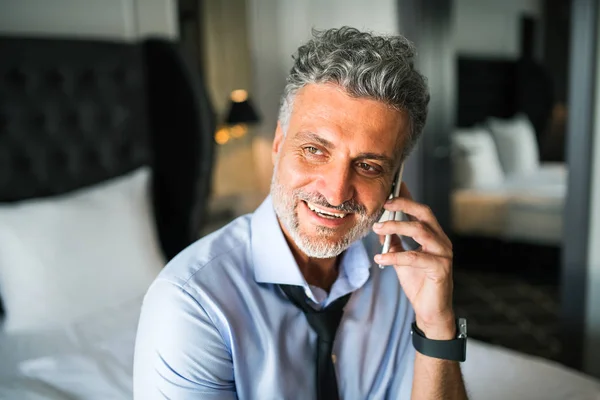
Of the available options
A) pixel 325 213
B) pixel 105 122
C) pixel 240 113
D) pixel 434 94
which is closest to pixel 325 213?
pixel 325 213

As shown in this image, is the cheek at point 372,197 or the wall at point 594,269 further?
the wall at point 594,269

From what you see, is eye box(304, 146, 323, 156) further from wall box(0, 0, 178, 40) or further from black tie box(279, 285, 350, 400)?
wall box(0, 0, 178, 40)

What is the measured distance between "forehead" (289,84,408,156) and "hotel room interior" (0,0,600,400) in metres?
0.87

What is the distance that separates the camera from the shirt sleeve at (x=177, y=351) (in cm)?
99

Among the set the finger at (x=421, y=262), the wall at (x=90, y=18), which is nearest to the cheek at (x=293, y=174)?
the finger at (x=421, y=262)

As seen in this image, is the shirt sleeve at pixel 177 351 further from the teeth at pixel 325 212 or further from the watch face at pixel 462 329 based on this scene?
the watch face at pixel 462 329

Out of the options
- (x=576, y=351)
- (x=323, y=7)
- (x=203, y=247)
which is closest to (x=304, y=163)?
(x=203, y=247)

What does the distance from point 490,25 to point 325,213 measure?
2910 mm

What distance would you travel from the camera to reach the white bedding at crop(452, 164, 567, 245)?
3.50 meters

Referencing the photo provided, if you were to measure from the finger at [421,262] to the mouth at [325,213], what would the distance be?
12cm

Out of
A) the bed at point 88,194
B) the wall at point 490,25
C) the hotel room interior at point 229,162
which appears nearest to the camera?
the bed at point 88,194

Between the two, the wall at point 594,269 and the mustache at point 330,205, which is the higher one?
the mustache at point 330,205

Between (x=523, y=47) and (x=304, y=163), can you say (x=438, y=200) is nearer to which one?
(x=523, y=47)

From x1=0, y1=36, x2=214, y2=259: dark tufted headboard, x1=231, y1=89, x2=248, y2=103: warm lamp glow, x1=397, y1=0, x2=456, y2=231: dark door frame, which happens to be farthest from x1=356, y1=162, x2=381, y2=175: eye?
x1=231, y1=89, x2=248, y2=103: warm lamp glow
